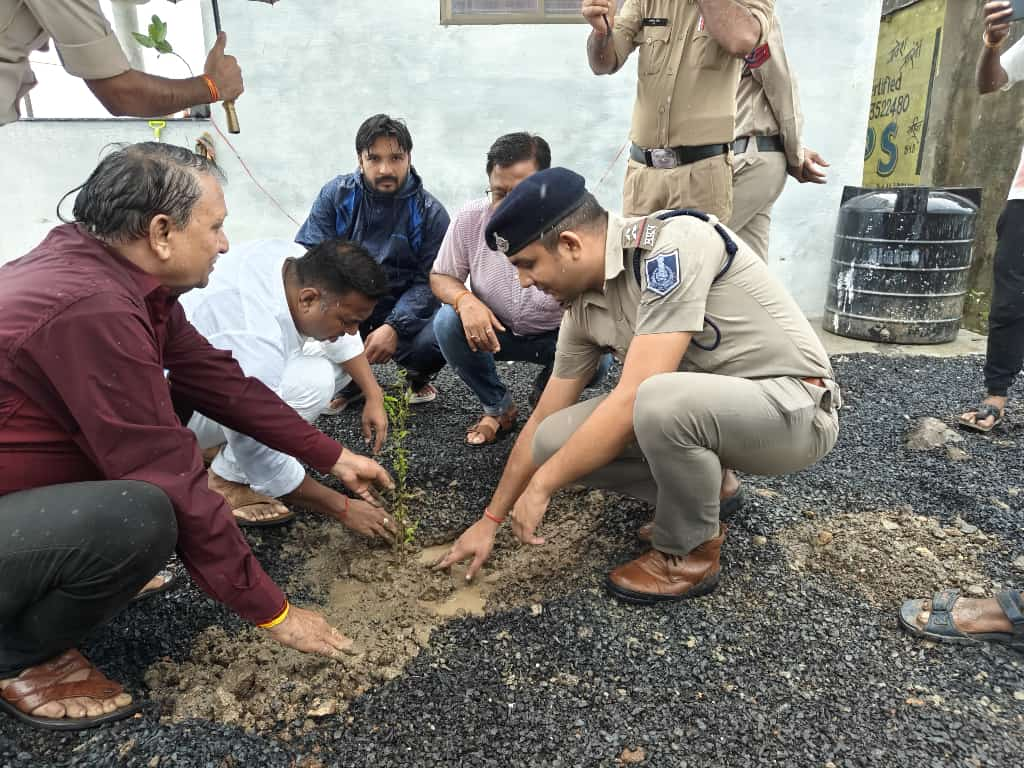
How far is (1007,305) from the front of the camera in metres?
3.22

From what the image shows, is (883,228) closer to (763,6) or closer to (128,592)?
(763,6)

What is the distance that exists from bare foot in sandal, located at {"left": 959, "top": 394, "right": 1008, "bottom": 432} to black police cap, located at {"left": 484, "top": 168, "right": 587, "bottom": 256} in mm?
2579

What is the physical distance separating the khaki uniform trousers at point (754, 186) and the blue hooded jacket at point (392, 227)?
56.7 inches

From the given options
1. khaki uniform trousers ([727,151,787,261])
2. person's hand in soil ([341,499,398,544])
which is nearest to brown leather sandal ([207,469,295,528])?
person's hand in soil ([341,499,398,544])

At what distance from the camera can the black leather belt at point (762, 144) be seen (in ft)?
10.3

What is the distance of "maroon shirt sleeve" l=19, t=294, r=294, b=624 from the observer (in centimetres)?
139

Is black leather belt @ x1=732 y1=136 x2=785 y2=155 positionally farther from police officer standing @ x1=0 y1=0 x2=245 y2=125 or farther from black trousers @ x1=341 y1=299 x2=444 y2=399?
police officer standing @ x1=0 y1=0 x2=245 y2=125

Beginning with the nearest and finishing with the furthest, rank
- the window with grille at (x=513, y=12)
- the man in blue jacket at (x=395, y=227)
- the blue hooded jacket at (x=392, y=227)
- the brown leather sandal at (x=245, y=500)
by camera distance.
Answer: the brown leather sandal at (x=245, y=500) → the man in blue jacket at (x=395, y=227) → the blue hooded jacket at (x=392, y=227) → the window with grille at (x=513, y=12)

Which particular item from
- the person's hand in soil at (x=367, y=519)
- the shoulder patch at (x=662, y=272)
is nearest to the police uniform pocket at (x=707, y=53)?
the shoulder patch at (x=662, y=272)

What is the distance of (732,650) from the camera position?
190 centimetres

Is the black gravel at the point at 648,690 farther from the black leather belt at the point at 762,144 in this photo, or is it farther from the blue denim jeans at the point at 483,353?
the black leather belt at the point at 762,144

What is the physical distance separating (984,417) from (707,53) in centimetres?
218

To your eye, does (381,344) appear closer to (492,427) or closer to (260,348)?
(492,427)

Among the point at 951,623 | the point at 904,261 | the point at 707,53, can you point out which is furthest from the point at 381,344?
the point at 904,261
